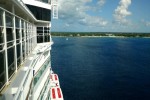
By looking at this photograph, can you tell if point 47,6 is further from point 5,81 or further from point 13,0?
point 5,81

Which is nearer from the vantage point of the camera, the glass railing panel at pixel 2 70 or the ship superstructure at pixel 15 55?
the ship superstructure at pixel 15 55

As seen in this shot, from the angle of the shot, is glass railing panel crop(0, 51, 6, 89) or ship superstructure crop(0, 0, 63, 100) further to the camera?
glass railing panel crop(0, 51, 6, 89)

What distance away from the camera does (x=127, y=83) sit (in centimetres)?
5372

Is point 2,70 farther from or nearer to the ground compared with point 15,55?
nearer to the ground

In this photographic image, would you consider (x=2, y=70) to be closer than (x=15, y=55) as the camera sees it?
Yes

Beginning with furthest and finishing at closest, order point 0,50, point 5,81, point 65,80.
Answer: point 65,80 < point 5,81 < point 0,50

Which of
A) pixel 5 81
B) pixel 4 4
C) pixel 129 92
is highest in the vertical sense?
pixel 4 4

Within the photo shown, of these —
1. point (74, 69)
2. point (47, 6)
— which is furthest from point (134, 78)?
point (47, 6)

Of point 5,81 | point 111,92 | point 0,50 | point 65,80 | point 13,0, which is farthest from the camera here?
point 65,80

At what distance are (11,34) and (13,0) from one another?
133cm

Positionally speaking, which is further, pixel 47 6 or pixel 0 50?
pixel 47 6

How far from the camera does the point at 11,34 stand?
8289mm

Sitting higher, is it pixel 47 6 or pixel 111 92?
pixel 47 6

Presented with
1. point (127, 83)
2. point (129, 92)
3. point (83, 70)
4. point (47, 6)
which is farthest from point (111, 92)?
point (47, 6)
